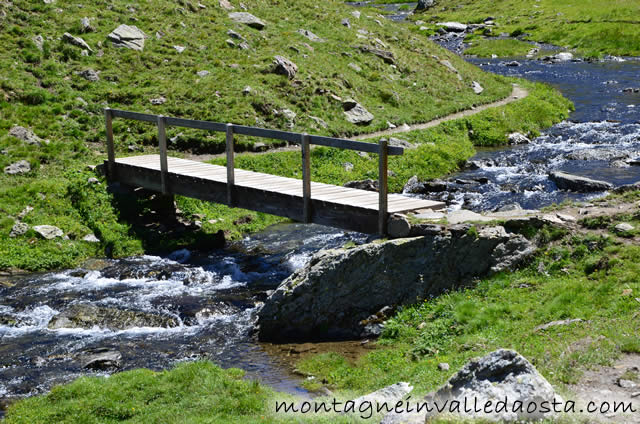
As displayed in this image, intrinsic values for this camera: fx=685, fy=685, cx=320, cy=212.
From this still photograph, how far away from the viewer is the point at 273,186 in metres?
21.1

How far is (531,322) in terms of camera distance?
42.8 feet

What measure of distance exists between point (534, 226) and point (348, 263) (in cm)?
437

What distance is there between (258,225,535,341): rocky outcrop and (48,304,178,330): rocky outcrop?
2765 mm

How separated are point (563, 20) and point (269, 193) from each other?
304ft

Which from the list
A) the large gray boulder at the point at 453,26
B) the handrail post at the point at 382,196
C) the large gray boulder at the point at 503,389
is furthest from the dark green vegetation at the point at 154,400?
the large gray boulder at the point at 453,26

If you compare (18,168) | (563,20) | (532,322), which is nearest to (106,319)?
(532,322)

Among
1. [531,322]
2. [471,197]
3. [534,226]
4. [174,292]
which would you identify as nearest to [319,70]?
[471,197]

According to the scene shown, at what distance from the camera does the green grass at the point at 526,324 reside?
444 inches

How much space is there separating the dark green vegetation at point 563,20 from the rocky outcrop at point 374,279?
6559 centimetres

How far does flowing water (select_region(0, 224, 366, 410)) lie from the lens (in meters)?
14.7

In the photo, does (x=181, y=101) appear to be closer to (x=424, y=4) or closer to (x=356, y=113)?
(x=356, y=113)

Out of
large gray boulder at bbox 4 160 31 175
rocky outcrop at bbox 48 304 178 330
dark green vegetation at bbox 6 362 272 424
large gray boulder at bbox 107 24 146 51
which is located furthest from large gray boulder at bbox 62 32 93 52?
dark green vegetation at bbox 6 362 272 424

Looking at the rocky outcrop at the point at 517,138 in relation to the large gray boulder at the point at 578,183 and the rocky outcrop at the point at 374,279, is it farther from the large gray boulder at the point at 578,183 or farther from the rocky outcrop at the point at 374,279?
the rocky outcrop at the point at 374,279

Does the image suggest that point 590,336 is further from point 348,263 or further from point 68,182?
point 68,182
